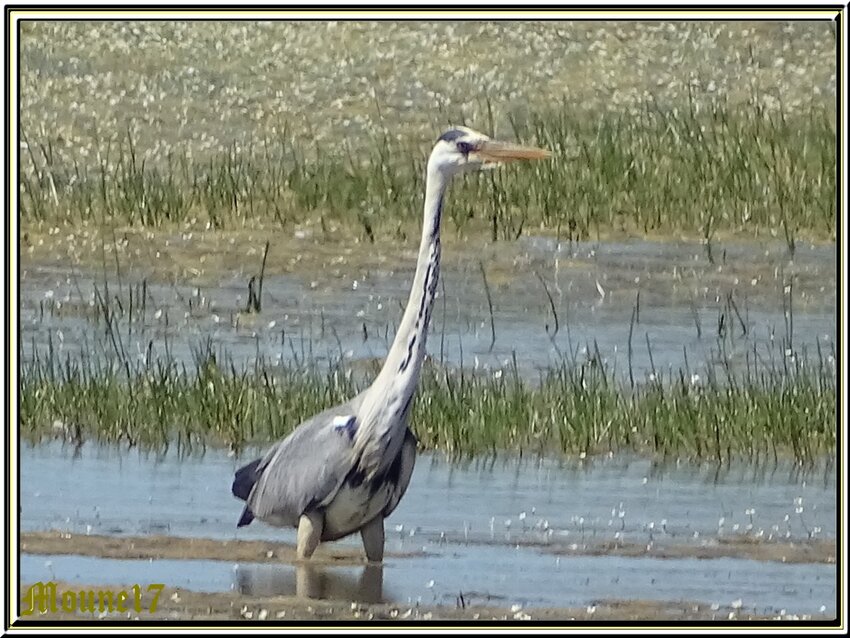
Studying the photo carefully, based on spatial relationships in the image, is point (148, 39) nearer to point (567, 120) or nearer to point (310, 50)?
point (310, 50)

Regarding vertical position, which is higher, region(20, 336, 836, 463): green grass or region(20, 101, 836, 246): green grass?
region(20, 101, 836, 246): green grass

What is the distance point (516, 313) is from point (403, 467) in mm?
1305

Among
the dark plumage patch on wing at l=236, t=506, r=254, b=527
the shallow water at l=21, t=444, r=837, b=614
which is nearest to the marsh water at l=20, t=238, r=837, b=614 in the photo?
the shallow water at l=21, t=444, r=837, b=614

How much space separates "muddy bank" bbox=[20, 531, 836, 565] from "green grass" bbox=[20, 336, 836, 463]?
45cm

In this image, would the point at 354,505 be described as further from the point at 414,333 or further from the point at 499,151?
the point at 499,151

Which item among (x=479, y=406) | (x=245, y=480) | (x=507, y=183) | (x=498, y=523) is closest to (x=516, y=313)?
(x=479, y=406)

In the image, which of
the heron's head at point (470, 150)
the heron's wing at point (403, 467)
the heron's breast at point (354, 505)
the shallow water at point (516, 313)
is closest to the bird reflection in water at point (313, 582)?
the heron's breast at point (354, 505)

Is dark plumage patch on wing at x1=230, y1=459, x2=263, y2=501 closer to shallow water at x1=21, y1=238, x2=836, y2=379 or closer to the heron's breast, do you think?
the heron's breast

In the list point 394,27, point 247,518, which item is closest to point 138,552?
point 247,518

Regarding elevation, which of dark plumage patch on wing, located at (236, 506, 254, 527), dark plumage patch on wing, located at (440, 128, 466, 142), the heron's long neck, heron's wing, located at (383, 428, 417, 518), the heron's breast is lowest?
dark plumage patch on wing, located at (236, 506, 254, 527)

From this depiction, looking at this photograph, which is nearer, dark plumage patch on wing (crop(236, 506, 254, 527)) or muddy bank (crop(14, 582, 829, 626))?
muddy bank (crop(14, 582, 829, 626))

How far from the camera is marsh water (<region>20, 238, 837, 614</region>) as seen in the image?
28.9ft

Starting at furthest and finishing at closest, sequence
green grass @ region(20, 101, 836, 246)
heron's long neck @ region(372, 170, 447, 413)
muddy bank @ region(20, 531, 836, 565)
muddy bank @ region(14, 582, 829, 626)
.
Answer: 1. green grass @ region(20, 101, 836, 246)
2. muddy bank @ region(20, 531, 836, 565)
3. muddy bank @ region(14, 582, 829, 626)
4. heron's long neck @ region(372, 170, 447, 413)
